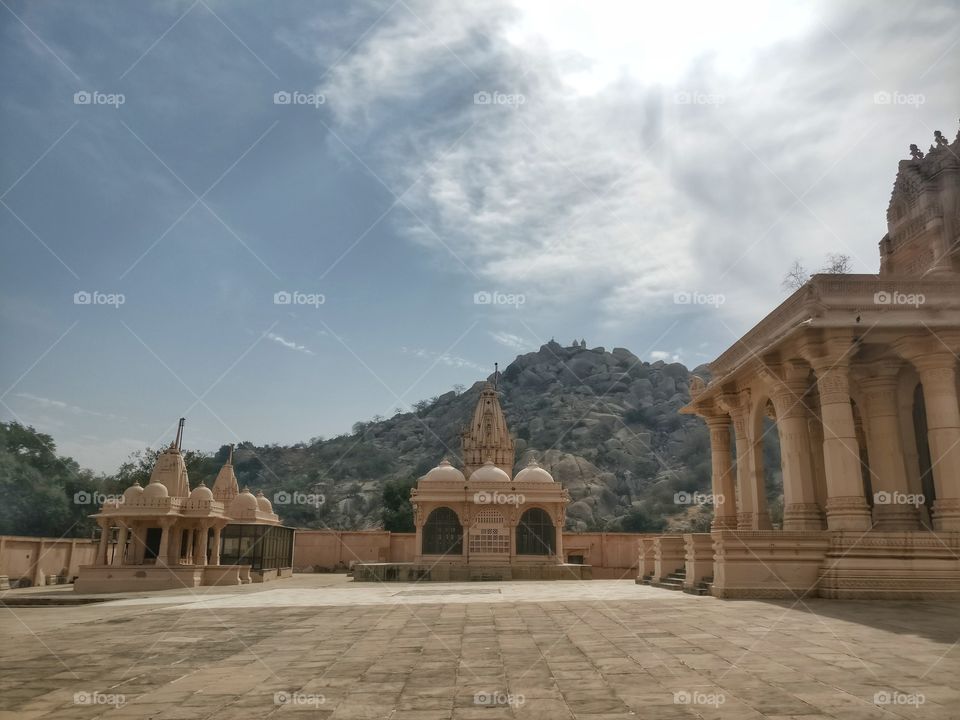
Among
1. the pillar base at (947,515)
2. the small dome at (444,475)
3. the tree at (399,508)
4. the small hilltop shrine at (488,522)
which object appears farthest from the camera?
the tree at (399,508)

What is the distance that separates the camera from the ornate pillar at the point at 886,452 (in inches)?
717

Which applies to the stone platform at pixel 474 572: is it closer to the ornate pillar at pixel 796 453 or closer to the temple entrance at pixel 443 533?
the temple entrance at pixel 443 533

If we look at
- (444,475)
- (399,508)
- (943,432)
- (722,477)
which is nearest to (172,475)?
(444,475)

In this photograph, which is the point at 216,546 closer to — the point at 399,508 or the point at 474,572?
the point at 474,572

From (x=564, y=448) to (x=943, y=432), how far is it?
103 metres

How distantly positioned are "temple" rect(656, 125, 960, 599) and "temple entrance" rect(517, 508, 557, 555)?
16.6 m

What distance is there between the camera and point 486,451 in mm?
55656

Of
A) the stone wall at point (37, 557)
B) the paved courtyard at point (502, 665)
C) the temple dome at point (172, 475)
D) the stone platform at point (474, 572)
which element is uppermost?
the temple dome at point (172, 475)

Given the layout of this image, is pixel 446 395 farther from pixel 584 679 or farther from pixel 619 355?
pixel 584 679

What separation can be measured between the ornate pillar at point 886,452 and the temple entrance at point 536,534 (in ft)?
74.6

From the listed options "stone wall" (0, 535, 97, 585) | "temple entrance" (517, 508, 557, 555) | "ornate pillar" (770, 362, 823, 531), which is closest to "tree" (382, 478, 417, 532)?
"temple entrance" (517, 508, 557, 555)

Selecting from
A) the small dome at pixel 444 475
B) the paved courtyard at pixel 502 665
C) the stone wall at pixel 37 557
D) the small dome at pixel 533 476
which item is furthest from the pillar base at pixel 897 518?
the stone wall at pixel 37 557

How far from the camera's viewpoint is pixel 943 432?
1642 centimetres

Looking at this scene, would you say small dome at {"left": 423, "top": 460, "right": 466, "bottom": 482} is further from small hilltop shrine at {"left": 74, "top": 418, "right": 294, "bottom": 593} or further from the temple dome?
the temple dome
